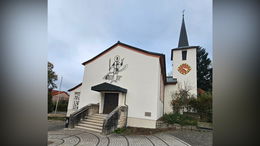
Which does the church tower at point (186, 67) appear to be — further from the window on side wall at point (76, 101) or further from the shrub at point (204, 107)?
the window on side wall at point (76, 101)

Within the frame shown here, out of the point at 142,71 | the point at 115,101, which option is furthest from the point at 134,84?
the point at 115,101

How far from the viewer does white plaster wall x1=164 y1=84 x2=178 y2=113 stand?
37.4 feet

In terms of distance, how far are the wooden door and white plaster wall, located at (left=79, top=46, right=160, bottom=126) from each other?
0.68 metres

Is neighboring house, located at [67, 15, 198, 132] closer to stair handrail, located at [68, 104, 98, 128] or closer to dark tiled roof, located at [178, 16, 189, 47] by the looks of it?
stair handrail, located at [68, 104, 98, 128]

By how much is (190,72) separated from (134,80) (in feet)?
24.9

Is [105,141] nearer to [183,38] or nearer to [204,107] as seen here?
[204,107]

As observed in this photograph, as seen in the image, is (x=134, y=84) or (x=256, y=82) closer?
(x=256, y=82)

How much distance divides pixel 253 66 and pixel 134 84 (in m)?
7.54

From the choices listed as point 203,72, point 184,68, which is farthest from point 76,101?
point 203,72

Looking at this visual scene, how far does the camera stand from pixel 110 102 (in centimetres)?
837

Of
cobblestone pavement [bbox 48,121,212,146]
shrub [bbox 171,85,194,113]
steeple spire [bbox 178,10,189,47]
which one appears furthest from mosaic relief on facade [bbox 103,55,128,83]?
steeple spire [bbox 178,10,189,47]

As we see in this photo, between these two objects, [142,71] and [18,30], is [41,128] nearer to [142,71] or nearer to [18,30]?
[18,30]

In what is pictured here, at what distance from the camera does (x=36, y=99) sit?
2.36 feet

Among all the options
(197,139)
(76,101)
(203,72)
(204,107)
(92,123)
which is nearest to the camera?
(197,139)
